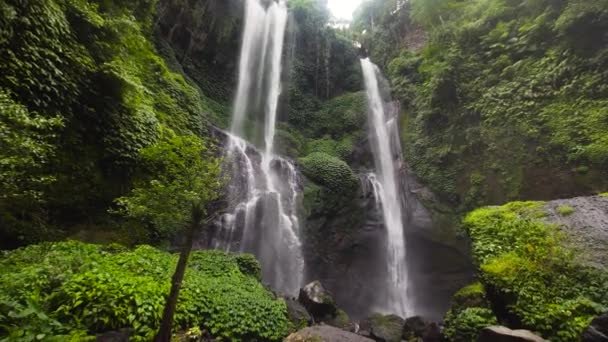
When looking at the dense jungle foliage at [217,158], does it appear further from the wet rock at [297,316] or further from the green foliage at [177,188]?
the wet rock at [297,316]

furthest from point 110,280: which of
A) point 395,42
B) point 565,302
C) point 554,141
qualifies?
point 395,42

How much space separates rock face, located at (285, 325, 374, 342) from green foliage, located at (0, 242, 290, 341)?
0.35 m

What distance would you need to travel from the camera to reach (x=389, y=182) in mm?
17641

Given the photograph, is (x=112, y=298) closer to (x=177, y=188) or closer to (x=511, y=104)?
(x=177, y=188)

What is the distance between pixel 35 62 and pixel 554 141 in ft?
51.7

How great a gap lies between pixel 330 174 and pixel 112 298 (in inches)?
475

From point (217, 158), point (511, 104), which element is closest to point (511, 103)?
point (511, 104)

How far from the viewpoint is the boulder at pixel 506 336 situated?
17.9ft

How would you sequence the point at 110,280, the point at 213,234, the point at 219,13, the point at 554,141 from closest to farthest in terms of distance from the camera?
1. the point at 110,280
2. the point at 213,234
3. the point at 554,141
4. the point at 219,13

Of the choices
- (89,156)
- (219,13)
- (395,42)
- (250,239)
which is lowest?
(250,239)

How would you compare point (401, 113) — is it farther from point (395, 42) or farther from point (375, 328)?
point (375, 328)

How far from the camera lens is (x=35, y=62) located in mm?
6434

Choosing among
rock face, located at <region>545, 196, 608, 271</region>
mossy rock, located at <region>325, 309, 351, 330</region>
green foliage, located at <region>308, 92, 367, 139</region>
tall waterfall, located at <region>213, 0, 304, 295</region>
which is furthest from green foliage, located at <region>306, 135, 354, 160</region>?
rock face, located at <region>545, 196, 608, 271</region>

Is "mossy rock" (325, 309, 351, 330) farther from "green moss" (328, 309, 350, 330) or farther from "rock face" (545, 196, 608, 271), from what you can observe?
"rock face" (545, 196, 608, 271)
